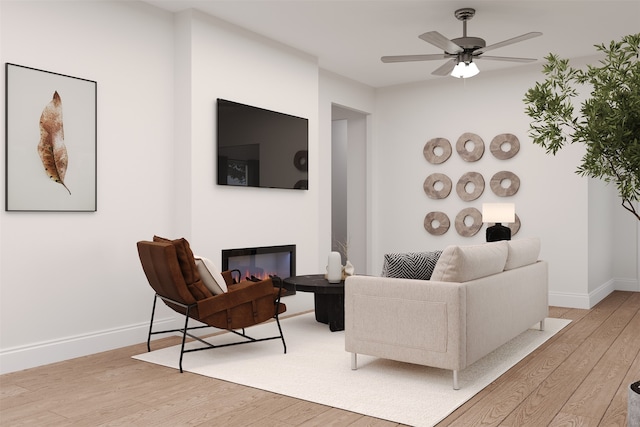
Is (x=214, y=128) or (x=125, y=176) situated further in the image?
(x=214, y=128)

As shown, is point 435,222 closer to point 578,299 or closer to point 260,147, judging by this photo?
point 578,299

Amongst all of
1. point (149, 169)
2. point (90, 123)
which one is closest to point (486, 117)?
point (149, 169)

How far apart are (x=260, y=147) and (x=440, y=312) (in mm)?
2756

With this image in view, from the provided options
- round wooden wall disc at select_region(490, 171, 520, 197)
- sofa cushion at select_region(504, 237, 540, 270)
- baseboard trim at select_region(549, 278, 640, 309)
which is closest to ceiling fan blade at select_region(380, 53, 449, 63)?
sofa cushion at select_region(504, 237, 540, 270)

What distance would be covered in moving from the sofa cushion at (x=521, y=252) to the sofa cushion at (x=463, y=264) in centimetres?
51

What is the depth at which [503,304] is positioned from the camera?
3.88 meters

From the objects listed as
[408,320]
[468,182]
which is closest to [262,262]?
[408,320]

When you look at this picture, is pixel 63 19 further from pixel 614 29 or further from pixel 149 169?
pixel 614 29

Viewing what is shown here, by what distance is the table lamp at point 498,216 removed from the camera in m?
6.00

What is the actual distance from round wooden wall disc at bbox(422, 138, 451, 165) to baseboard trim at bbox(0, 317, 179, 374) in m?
4.07

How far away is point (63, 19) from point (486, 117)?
4900 mm

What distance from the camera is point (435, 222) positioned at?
7.30 meters

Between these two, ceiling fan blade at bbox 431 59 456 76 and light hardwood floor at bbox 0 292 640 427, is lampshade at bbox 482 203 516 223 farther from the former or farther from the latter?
light hardwood floor at bbox 0 292 640 427

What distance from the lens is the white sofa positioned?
3.30 meters
